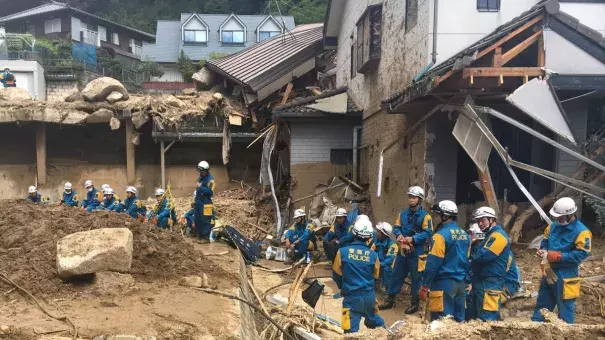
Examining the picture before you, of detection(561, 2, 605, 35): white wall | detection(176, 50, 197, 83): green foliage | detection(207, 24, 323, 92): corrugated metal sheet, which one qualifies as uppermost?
detection(176, 50, 197, 83): green foliage

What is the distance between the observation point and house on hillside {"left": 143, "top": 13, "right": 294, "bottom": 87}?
116 ft

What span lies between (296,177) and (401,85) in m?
4.93

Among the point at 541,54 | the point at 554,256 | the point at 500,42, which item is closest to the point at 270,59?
the point at 500,42

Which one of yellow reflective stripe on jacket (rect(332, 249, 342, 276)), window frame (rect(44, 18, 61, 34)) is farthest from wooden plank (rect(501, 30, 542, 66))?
window frame (rect(44, 18, 61, 34))

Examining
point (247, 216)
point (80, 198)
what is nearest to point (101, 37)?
point (80, 198)

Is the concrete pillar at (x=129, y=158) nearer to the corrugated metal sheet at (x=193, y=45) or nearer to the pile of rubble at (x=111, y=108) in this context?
the pile of rubble at (x=111, y=108)

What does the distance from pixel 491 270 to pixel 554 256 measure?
2.40 feet

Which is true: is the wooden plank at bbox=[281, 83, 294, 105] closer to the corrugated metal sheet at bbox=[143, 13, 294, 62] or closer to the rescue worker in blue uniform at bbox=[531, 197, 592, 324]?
the rescue worker in blue uniform at bbox=[531, 197, 592, 324]

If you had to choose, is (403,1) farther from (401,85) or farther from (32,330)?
(32,330)

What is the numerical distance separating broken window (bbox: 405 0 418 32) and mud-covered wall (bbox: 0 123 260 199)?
9.70 m

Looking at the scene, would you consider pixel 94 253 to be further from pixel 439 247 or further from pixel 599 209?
pixel 599 209

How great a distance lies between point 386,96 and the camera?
416 inches

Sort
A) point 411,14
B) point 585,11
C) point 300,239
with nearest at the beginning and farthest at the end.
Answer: point 585,11 → point 411,14 → point 300,239

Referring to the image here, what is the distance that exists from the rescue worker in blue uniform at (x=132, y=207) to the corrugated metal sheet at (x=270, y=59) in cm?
598
